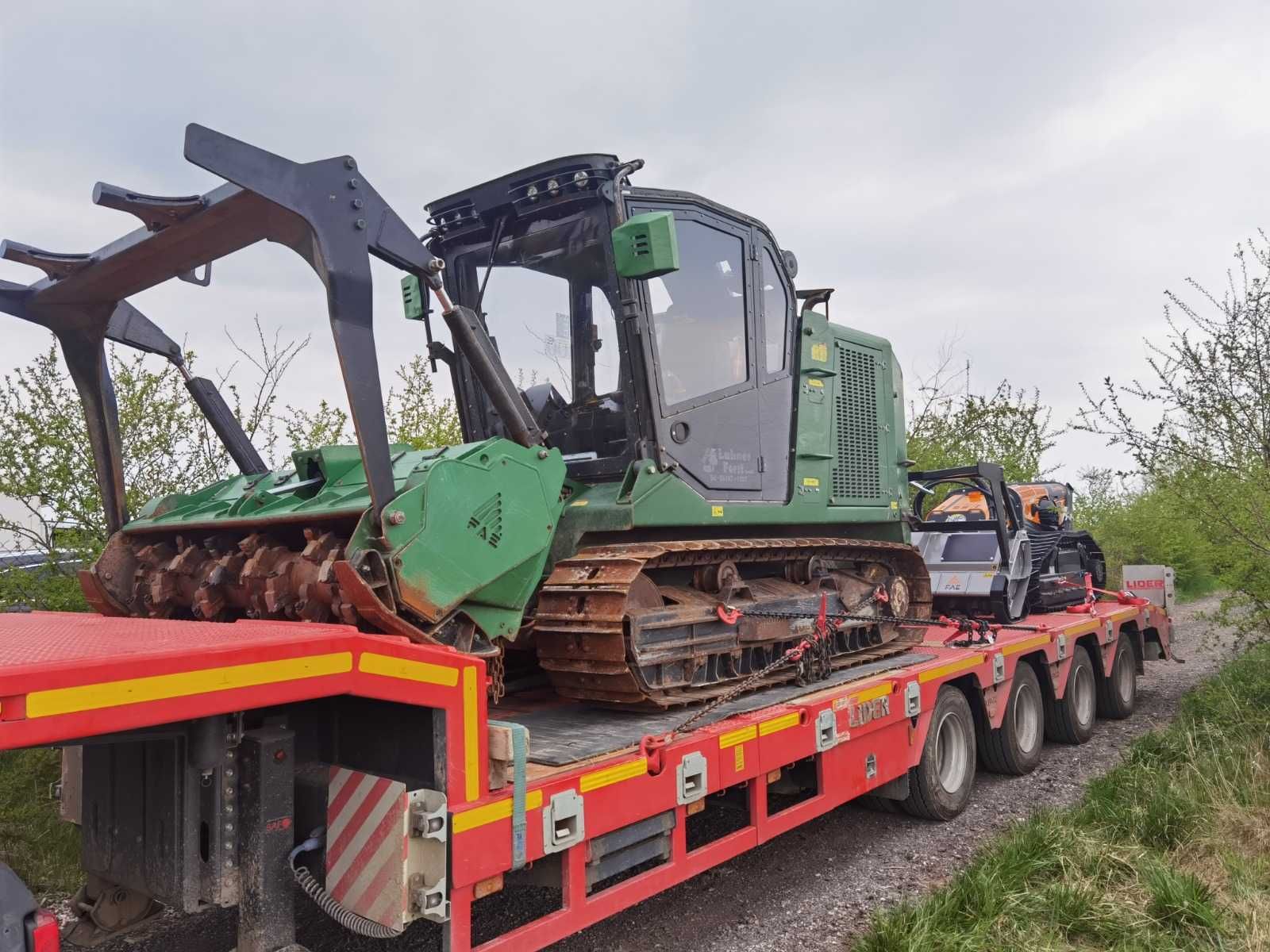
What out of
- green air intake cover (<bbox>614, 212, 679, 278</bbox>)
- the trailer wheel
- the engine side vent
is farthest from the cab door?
the trailer wheel

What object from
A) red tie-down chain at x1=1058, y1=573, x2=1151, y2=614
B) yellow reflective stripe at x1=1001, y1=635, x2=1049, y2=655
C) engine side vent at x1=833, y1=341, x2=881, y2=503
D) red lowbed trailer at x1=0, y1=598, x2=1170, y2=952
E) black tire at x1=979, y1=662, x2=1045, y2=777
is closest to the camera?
red lowbed trailer at x1=0, y1=598, x2=1170, y2=952

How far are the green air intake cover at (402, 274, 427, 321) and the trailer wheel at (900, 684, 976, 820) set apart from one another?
3973 millimetres

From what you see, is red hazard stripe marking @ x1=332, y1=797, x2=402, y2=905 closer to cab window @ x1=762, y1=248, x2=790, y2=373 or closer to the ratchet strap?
the ratchet strap

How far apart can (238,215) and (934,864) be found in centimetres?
481

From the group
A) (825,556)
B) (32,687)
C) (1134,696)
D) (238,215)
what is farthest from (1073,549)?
(32,687)

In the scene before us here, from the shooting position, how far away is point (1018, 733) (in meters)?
7.62

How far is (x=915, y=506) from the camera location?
9.79m

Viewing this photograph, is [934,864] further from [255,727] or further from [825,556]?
[255,727]

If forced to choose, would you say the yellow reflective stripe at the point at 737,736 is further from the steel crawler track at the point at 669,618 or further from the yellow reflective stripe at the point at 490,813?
the yellow reflective stripe at the point at 490,813

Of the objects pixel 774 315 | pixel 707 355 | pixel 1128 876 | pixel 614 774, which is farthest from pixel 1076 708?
pixel 614 774

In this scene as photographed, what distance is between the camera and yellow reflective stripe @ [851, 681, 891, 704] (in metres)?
5.21

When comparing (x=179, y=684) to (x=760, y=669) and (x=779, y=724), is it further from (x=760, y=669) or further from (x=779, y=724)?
(x=760, y=669)

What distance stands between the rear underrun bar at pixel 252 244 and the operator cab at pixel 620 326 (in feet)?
4.55

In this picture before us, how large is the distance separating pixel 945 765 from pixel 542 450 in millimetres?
3888
